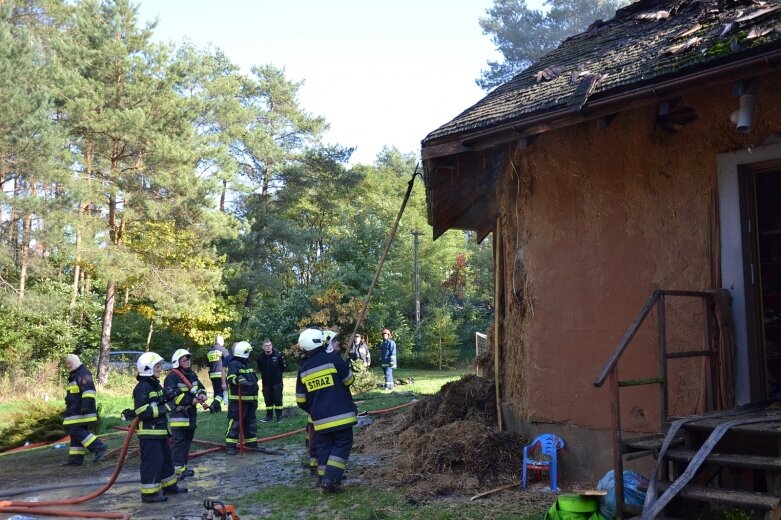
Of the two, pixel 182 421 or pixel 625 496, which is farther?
pixel 182 421

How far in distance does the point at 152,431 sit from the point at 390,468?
294cm

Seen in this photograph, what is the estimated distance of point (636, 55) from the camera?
709 centimetres

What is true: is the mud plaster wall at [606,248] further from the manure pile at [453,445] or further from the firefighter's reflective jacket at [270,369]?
the firefighter's reflective jacket at [270,369]

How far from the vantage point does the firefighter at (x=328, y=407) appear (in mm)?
7902

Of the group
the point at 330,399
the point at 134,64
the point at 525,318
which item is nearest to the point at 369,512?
the point at 330,399

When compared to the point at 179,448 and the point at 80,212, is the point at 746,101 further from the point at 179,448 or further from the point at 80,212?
the point at 80,212

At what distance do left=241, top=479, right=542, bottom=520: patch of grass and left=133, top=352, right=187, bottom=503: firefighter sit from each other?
1.08m

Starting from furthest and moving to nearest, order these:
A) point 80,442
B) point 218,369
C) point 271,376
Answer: point 218,369, point 271,376, point 80,442

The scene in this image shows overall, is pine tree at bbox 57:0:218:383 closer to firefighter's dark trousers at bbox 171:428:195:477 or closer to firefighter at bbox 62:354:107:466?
firefighter at bbox 62:354:107:466

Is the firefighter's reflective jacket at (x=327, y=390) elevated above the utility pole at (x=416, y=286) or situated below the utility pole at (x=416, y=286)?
below

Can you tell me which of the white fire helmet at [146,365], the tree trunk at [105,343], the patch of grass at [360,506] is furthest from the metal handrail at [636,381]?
the tree trunk at [105,343]

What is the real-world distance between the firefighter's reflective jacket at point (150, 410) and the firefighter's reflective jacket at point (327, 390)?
5.48 ft

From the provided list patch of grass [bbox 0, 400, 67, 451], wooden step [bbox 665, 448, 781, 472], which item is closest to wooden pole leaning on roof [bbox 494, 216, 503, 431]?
wooden step [bbox 665, 448, 781, 472]

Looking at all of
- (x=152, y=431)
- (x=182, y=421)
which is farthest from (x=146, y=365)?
(x=182, y=421)
